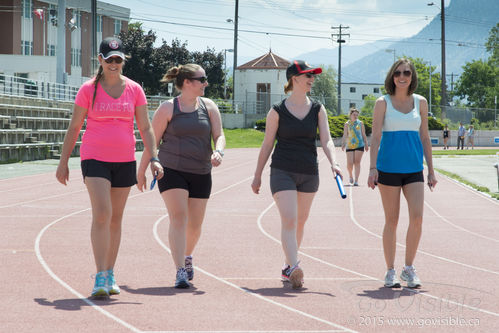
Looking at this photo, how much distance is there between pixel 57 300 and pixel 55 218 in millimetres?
6210

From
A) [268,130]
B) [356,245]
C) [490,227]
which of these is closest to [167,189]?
[268,130]

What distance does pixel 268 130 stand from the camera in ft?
22.7

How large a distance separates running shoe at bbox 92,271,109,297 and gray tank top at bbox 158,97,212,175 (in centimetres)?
121

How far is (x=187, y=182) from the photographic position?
6887 mm

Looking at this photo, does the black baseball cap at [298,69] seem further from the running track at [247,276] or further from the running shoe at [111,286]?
the running shoe at [111,286]

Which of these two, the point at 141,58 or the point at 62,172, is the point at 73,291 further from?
the point at 141,58

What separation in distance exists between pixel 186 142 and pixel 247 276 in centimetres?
148

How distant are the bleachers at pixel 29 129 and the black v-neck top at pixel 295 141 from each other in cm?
2087

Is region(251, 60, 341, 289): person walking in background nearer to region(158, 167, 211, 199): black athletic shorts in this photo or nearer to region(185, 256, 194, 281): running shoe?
region(158, 167, 211, 199): black athletic shorts

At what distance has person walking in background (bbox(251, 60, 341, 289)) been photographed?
680 centimetres

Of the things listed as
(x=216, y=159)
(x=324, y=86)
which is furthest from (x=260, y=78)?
(x=216, y=159)

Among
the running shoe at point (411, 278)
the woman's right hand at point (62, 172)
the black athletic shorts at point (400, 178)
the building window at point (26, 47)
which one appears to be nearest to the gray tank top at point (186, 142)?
the woman's right hand at point (62, 172)

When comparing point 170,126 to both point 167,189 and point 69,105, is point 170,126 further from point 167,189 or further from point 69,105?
point 69,105

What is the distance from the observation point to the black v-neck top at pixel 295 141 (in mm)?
6871
